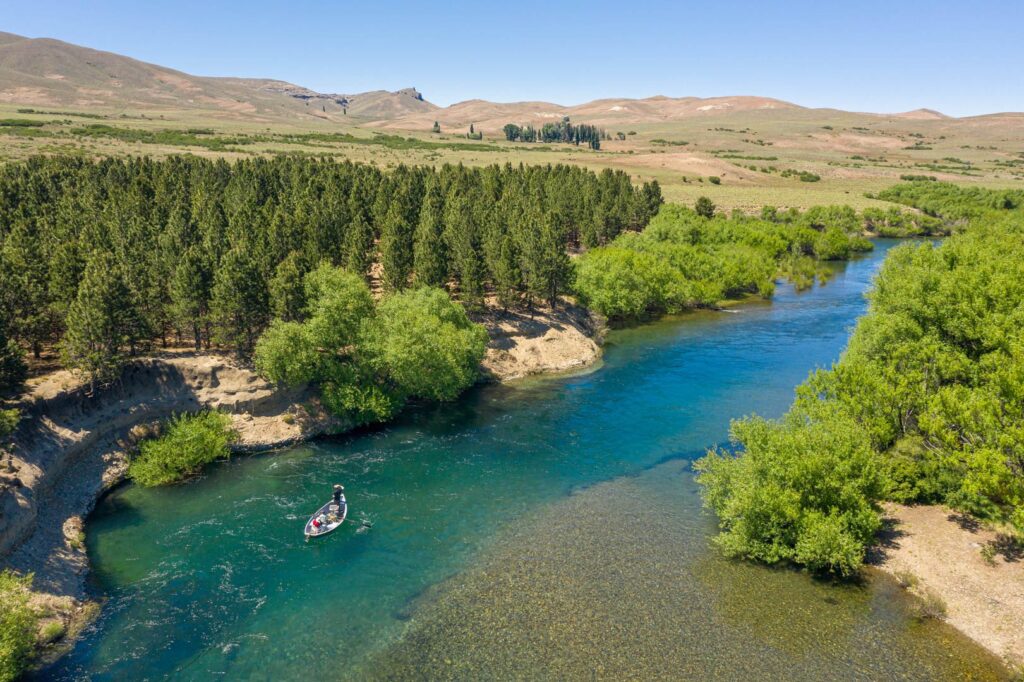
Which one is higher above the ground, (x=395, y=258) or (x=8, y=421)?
(x=395, y=258)

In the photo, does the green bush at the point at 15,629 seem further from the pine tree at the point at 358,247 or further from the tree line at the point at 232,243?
the pine tree at the point at 358,247

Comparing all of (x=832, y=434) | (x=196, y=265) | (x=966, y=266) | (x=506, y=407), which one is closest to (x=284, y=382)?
(x=196, y=265)

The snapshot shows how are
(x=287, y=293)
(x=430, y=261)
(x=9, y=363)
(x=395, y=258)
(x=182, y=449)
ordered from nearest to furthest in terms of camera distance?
(x=9, y=363)
(x=182, y=449)
(x=287, y=293)
(x=430, y=261)
(x=395, y=258)

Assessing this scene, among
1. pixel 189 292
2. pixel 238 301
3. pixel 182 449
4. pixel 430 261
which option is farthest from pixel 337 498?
pixel 430 261

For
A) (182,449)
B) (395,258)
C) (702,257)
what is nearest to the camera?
(182,449)

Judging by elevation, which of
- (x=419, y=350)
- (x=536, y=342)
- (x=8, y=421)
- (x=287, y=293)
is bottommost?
(x=536, y=342)

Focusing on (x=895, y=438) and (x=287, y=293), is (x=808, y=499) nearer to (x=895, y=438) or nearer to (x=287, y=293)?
(x=895, y=438)

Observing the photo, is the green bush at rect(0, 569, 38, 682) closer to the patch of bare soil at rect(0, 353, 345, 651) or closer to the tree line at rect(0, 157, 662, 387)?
the patch of bare soil at rect(0, 353, 345, 651)
